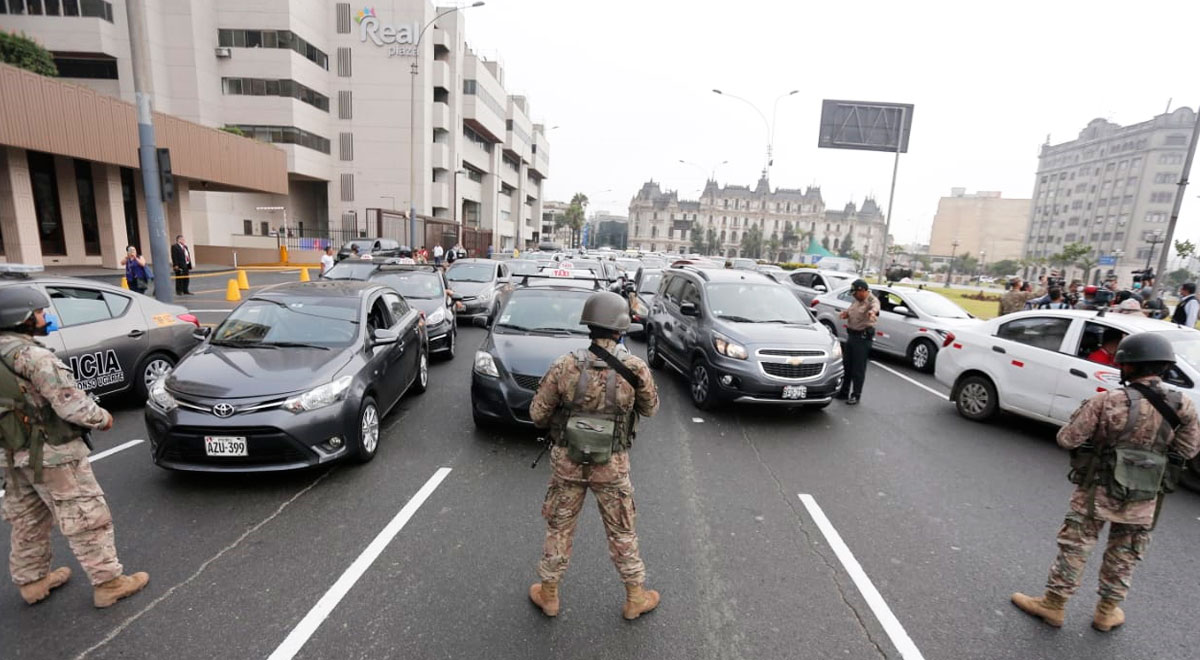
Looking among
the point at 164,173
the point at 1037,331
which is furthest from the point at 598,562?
the point at 164,173

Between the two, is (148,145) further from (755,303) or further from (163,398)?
(755,303)

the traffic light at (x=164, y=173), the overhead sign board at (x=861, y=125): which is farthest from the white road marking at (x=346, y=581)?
the overhead sign board at (x=861, y=125)

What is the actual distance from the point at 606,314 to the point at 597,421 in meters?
0.59

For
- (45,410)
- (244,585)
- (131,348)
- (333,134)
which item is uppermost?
(333,134)

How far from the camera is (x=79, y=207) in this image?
66.8 feet

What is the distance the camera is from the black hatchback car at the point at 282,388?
4.15 m

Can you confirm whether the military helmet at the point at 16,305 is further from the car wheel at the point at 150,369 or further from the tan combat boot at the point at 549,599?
the car wheel at the point at 150,369

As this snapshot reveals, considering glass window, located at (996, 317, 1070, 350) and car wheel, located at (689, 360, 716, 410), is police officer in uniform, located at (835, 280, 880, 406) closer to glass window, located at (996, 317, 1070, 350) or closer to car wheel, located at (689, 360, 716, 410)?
glass window, located at (996, 317, 1070, 350)

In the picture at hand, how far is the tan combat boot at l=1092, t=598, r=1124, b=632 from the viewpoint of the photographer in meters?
3.11

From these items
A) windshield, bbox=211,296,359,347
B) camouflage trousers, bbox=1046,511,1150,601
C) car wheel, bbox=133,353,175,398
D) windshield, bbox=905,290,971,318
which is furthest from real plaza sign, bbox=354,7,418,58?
camouflage trousers, bbox=1046,511,1150,601

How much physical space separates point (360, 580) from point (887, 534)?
12.7ft

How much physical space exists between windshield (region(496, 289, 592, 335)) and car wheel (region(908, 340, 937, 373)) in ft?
22.6

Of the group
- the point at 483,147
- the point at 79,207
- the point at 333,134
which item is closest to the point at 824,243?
the point at 483,147

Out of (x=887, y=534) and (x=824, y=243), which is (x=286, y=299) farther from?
(x=824, y=243)
